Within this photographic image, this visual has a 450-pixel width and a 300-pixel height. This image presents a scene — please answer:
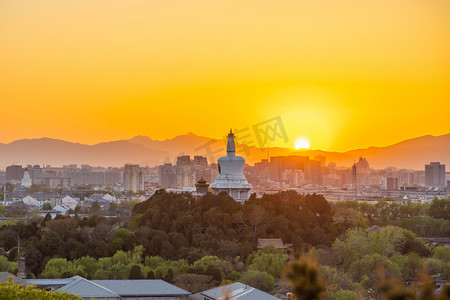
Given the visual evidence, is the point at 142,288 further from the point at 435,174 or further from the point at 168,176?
the point at 435,174

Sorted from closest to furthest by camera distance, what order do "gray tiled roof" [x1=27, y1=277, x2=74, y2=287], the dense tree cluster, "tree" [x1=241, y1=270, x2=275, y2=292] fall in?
"gray tiled roof" [x1=27, y1=277, x2=74, y2=287] → "tree" [x1=241, y1=270, x2=275, y2=292] → the dense tree cluster

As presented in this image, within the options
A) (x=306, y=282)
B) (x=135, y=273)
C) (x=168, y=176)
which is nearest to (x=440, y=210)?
(x=135, y=273)

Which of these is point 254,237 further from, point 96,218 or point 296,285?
point 296,285

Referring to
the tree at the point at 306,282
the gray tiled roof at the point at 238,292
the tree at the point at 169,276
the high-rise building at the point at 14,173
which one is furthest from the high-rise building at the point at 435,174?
the tree at the point at 306,282

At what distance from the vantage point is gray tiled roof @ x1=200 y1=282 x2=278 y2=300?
24.8 meters

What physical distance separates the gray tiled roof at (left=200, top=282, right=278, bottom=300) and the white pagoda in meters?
18.4

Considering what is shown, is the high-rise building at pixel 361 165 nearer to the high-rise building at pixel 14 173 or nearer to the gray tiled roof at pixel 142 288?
the high-rise building at pixel 14 173

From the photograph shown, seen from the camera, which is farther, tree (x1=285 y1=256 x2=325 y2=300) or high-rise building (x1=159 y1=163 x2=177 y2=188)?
high-rise building (x1=159 y1=163 x2=177 y2=188)

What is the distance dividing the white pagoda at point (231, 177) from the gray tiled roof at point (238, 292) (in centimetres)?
1835

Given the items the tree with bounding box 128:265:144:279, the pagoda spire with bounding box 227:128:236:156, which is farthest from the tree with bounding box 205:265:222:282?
the pagoda spire with bounding box 227:128:236:156

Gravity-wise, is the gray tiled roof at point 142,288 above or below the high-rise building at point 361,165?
below

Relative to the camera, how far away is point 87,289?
84.2 ft

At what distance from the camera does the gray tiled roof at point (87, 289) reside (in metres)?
25.1

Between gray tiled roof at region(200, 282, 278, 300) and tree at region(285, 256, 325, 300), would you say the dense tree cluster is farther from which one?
tree at region(285, 256, 325, 300)
